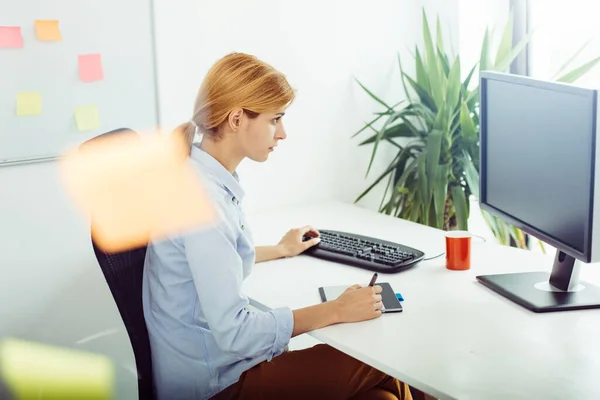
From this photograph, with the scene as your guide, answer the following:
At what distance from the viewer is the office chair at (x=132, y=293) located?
62.8 inches

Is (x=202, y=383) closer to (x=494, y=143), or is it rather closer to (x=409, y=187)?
(x=494, y=143)

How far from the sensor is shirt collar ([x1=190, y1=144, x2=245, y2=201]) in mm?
1745

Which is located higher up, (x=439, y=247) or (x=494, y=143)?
(x=494, y=143)

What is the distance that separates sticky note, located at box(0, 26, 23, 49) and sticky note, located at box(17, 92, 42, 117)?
0.13 metres

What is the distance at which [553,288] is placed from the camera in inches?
70.5

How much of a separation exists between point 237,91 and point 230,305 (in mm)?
460

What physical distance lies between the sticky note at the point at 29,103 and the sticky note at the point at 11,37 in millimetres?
130

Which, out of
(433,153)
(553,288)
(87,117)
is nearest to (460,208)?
Result: (433,153)

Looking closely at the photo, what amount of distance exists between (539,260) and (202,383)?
2.96 ft

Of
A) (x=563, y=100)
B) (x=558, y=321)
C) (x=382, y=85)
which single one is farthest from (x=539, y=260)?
(x=382, y=85)

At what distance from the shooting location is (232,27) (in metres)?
2.55

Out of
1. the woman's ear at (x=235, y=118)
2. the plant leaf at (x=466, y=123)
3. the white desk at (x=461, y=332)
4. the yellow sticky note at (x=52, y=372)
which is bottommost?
the yellow sticky note at (x=52, y=372)

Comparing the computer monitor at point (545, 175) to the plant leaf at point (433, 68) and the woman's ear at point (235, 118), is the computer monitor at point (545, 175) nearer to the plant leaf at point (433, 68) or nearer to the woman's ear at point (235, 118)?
the woman's ear at point (235, 118)

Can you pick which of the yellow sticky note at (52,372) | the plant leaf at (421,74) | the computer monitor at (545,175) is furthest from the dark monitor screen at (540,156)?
the yellow sticky note at (52,372)
